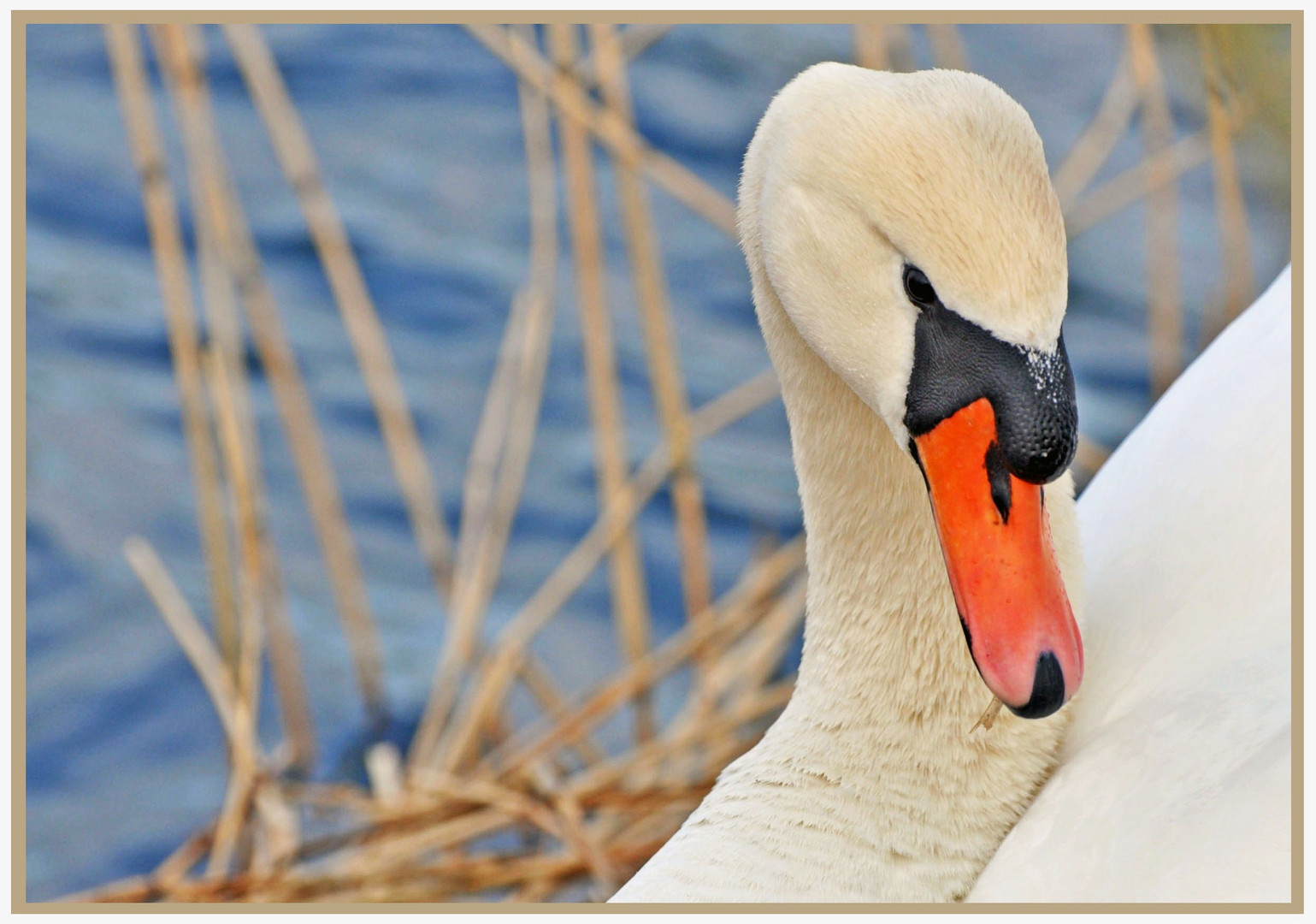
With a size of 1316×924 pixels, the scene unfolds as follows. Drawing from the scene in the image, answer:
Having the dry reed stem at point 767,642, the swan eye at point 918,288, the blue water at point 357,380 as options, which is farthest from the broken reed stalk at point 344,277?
the swan eye at point 918,288

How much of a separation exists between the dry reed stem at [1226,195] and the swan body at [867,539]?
0.49m

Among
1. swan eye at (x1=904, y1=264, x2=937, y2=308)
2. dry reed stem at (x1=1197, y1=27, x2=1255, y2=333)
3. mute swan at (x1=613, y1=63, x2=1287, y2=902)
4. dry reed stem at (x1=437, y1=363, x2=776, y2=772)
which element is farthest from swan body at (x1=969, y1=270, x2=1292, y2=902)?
dry reed stem at (x1=437, y1=363, x2=776, y2=772)

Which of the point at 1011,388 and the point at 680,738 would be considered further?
the point at 680,738

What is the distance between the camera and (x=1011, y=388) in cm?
100

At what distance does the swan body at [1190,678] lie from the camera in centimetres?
121

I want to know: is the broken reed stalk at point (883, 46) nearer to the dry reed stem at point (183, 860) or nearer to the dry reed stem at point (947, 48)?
the dry reed stem at point (947, 48)

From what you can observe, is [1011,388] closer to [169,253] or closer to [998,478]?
[998,478]

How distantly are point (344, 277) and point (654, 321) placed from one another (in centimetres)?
44

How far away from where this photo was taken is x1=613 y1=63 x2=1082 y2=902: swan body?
1.07 metres

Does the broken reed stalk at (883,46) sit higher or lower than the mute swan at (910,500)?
higher

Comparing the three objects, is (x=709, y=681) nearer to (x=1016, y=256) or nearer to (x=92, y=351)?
(x=92, y=351)

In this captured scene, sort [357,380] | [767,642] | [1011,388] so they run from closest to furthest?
[1011,388], [767,642], [357,380]

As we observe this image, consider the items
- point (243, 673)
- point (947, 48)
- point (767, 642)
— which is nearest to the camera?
point (947, 48)

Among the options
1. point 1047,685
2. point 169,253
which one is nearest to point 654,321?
point 169,253
